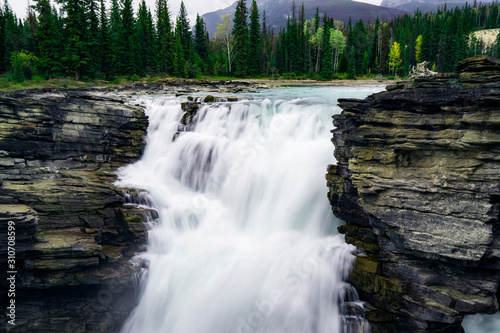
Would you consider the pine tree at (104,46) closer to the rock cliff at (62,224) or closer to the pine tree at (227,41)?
the pine tree at (227,41)

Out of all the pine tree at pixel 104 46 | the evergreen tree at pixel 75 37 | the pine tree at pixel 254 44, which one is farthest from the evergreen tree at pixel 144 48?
the pine tree at pixel 254 44

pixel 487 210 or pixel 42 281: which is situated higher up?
pixel 487 210

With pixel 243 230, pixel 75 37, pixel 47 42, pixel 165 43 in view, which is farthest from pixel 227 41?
pixel 243 230

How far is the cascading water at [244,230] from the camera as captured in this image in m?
8.52

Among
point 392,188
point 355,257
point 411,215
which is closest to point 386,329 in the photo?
point 355,257

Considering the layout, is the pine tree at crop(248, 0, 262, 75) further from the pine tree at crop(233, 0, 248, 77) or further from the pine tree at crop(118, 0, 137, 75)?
the pine tree at crop(118, 0, 137, 75)

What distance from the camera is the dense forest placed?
3875 centimetres

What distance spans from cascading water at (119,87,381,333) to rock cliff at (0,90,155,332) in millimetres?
776

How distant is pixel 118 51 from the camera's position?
4722 centimetres

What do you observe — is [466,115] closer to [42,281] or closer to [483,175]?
[483,175]

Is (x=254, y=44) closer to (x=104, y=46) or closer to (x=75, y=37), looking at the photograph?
(x=104, y=46)

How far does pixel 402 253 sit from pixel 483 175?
255 cm

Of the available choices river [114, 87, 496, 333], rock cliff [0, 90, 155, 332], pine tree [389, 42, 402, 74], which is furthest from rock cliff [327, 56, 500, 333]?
pine tree [389, 42, 402, 74]

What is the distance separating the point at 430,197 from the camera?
7.17m
